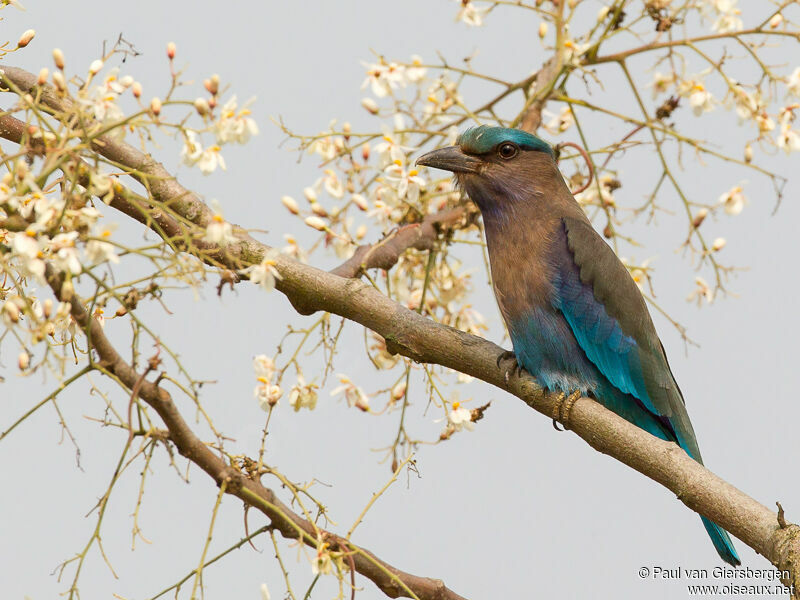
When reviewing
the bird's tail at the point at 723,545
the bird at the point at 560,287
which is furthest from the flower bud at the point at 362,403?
the bird's tail at the point at 723,545

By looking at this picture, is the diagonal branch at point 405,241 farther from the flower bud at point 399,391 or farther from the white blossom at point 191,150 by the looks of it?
the white blossom at point 191,150

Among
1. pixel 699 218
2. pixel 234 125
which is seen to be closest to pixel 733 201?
pixel 699 218

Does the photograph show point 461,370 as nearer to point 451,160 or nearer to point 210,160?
point 451,160

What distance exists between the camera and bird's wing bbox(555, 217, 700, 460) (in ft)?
12.4

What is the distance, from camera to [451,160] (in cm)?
384

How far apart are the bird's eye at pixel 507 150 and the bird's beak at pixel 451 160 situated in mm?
103

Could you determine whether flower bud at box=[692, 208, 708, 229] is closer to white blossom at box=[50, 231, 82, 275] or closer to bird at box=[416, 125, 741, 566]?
bird at box=[416, 125, 741, 566]

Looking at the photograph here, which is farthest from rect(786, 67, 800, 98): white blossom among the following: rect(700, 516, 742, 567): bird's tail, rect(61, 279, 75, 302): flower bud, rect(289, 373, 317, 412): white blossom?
rect(61, 279, 75, 302): flower bud

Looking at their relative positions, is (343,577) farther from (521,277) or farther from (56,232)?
(521,277)

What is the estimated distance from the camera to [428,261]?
372 cm

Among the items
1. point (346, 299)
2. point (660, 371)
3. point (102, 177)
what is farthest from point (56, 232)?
point (660, 371)

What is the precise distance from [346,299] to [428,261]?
0.71 metres

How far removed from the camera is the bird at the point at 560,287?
3721 millimetres

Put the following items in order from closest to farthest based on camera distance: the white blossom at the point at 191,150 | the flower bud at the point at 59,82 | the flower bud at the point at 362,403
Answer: the flower bud at the point at 59,82
the white blossom at the point at 191,150
the flower bud at the point at 362,403
